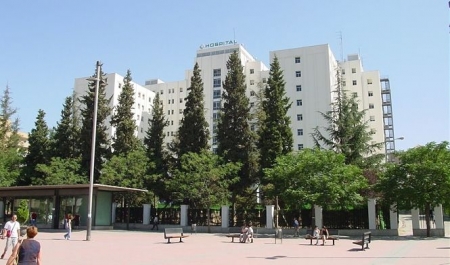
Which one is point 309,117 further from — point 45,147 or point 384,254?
point 384,254

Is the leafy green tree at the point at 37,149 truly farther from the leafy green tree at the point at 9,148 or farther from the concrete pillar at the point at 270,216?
the concrete pillar at the point at 270,216

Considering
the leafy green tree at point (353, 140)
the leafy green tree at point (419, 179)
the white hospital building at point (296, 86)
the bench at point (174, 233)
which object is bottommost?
the bench at point (174, 233)

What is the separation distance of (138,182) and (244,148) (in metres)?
10.8

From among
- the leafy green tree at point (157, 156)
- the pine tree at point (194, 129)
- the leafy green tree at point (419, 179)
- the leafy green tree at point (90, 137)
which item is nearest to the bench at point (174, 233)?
the leafy green tree at point (419, 179)

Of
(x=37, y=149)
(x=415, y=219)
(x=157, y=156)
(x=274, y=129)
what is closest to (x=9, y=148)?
(x=37, y=149)

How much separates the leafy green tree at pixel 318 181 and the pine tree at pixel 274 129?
7.01 metres

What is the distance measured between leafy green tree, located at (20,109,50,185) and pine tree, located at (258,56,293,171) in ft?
85.6

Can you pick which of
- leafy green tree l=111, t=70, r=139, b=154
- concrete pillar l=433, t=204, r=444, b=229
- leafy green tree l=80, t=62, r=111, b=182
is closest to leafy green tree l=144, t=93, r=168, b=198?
leafy green tree l=111, t=70, r=139, b=154

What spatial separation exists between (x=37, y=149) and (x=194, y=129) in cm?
2066

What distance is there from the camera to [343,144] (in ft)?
134

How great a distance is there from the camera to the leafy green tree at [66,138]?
49.2 m

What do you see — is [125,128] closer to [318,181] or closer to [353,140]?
[353,140]

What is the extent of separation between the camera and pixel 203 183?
116 ft

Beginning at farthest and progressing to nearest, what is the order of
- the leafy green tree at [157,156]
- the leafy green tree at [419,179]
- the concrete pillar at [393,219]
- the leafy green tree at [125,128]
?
the leafy green tree at [125,128]
the leafy green tree at [157,156]
the concrete pillar at [393,219]
the leafy green tree at [419,179]
